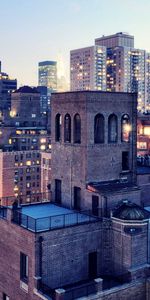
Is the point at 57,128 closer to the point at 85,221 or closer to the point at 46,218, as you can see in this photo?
the point at 46,218

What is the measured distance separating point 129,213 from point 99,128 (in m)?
9.44

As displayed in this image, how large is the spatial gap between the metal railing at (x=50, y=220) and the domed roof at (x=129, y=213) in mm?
1880

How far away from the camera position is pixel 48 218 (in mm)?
37375

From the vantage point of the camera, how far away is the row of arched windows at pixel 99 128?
41.6 metres

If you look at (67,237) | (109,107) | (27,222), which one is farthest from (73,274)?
(109,107)

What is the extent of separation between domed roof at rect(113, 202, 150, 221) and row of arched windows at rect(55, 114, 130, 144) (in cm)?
733

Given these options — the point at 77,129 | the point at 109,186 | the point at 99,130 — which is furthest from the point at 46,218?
the point at 99,130

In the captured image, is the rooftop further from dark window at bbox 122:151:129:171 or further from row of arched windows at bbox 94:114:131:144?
row of arched windows at bbox 94:114:131:144

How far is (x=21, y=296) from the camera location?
36.1m

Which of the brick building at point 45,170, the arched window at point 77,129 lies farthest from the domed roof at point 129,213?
the brick building at point 45,170

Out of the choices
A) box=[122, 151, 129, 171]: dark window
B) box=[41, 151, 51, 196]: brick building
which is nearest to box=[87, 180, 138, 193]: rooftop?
box=[122, 151, 129, 171]: dark window

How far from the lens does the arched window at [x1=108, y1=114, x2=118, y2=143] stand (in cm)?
4228

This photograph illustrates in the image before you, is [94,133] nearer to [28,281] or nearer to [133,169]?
[133,169]

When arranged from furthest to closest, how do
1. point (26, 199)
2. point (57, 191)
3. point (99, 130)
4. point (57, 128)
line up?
point (26, 199)
point (57, 191)
point (57, 128)
point (99, 130)
